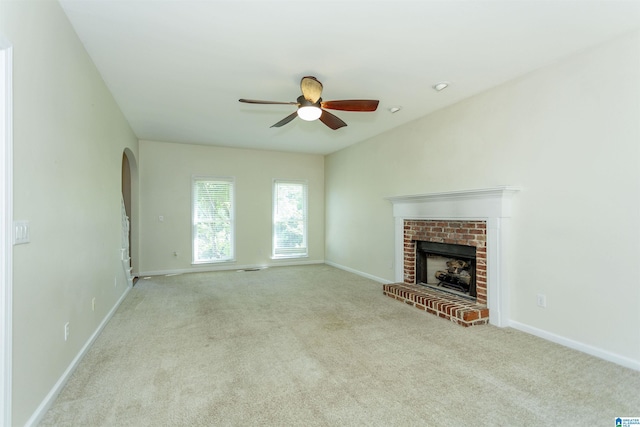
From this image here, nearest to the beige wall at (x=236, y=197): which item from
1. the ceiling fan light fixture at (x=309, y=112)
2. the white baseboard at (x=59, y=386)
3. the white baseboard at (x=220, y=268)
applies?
the white baseboard at (x=220, y=268)

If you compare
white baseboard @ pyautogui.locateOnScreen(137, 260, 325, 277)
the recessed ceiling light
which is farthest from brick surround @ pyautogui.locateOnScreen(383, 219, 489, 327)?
white baseboard @ pyautogui.locateOnScreen(137, 260, 325, 277)

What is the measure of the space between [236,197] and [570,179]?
220 inches

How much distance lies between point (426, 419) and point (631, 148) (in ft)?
8.43

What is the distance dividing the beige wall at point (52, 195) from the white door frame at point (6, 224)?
70 millimetres

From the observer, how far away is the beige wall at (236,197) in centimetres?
617

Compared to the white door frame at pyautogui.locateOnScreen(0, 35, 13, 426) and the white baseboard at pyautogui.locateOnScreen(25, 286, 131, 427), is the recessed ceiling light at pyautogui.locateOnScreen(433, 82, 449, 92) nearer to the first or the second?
the white door frame at pyautogui.locateOnScreen(0, 35, 13, 426)

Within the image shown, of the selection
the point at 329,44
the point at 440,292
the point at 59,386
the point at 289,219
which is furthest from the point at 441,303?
the point at 289,219

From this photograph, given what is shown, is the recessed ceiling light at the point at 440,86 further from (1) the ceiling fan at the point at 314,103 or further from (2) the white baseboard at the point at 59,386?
(2) the white baseboard at the point at 59,386

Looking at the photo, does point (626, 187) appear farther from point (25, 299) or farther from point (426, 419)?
point (25, 299)

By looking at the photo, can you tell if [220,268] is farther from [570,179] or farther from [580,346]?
[570,179]

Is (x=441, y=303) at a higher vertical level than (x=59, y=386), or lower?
higher

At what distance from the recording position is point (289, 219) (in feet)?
23.8

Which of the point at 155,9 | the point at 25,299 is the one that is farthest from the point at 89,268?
the point at 155,9

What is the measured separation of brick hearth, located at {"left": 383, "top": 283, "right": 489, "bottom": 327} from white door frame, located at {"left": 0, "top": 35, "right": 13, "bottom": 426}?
3527 mm
